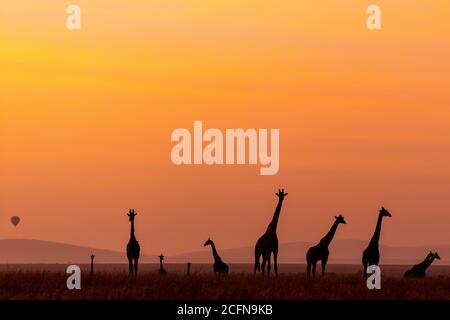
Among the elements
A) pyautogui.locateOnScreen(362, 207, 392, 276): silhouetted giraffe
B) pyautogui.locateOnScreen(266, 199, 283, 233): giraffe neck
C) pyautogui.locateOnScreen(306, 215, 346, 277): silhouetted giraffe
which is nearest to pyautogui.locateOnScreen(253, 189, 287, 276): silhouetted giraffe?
pyautogui.locateOnScreen(266, 199, 283, 233): giraffe neck

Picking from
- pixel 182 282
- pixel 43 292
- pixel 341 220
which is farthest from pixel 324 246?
pixel 43 292

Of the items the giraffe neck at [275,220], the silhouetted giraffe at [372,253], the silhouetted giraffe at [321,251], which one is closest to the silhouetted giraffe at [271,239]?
the giraffe neck at [275,220]

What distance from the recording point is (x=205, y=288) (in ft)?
102

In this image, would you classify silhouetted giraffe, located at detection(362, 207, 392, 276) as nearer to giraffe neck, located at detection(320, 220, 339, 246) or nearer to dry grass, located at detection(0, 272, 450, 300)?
giraffe neck, located at detection(320, 220, 339, 246)

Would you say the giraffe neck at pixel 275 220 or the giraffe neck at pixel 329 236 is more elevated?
the giraffe neck at pixel 275 220

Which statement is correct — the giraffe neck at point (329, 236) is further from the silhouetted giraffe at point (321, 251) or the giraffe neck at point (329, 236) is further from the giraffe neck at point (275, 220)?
the giraffe neck at point (275, 220)

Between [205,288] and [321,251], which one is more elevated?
[321,251]

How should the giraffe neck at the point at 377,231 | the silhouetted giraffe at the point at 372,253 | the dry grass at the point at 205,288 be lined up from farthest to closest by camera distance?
the giraffe neck at the point at 377,231 < the silhouetted giraffe at the point at 372,253 < the dry grass at the point at 205,288

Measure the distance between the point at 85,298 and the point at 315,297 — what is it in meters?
6.70

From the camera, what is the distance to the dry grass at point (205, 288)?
30.1 m

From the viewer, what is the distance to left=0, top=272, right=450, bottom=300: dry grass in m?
30.1

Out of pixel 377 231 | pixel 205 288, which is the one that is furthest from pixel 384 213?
pixel 205 288

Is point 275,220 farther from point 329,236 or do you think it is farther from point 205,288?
point 205,288
